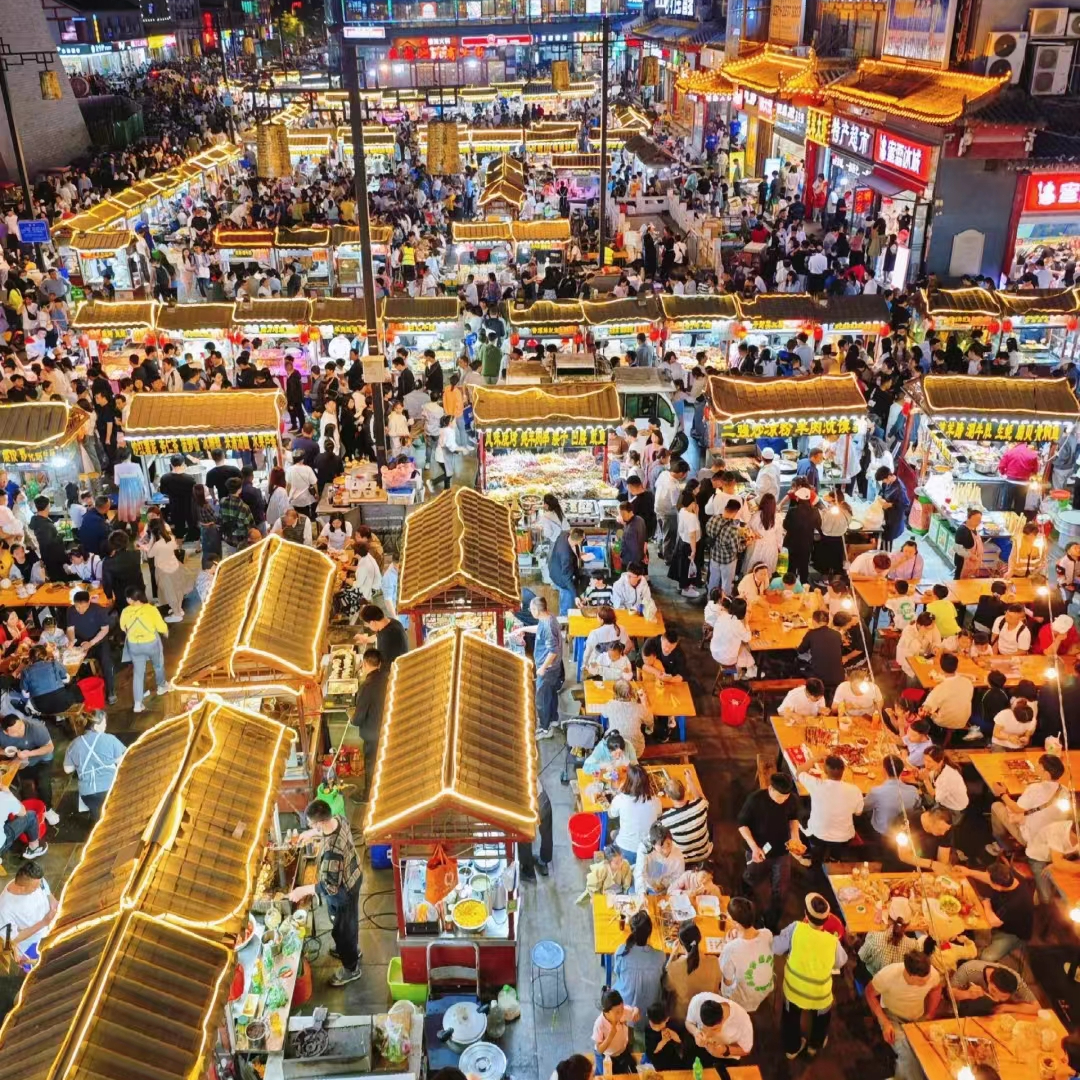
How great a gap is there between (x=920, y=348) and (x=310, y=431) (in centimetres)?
1106

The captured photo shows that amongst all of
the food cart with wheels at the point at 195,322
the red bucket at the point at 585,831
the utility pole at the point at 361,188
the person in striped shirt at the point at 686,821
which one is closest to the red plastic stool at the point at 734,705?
the red bucket at the point at 585,831

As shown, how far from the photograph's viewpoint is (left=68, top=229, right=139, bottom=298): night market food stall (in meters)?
23.4

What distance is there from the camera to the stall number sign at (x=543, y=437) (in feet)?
48.2

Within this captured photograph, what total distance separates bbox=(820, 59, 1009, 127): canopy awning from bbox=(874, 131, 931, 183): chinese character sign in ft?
2.08

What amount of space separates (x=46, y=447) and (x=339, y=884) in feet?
29.0

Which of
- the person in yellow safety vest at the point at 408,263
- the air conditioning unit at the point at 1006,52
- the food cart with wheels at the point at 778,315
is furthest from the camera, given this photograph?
the person in yellow safety vest at the point at 408,263

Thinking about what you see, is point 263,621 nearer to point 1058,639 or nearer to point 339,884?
point 339,884

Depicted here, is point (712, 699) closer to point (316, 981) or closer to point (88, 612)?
point (316, 981)

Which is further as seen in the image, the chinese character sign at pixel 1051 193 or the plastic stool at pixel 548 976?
the chinese character sign at pixel 1051 193

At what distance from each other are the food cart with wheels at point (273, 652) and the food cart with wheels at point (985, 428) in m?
8.81

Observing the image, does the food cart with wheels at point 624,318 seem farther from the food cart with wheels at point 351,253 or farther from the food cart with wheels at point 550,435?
the food cart with wheels at point 351,253

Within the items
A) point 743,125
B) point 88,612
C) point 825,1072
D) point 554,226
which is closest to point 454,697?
point 825,1072

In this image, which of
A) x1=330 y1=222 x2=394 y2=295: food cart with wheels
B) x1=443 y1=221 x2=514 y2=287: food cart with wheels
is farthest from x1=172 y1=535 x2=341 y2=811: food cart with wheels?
x1=330 y1=222 x2=394 y2=295: food cart with wheels

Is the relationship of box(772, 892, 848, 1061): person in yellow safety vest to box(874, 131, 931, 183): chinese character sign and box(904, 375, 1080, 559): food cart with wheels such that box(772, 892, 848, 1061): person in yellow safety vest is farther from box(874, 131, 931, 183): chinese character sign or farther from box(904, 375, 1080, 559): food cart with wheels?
box(874, 131, 931, 183): chinese character sign
